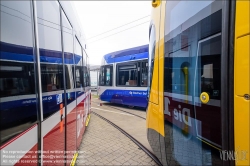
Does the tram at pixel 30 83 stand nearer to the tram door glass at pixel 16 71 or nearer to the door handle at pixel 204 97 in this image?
the tram door glass at pixel 16 71

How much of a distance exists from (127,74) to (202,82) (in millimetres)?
8256

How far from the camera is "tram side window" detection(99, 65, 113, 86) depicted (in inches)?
437

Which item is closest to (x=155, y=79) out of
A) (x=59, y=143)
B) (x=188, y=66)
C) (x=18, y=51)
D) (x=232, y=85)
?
(x=188, y=66)

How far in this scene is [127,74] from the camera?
976 cm

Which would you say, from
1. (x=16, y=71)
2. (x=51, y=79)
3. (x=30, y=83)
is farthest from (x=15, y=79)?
(x=51, y=79)

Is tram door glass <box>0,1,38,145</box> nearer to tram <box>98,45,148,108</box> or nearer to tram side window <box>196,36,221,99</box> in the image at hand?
tram side window <box>196,36,221,99</box>

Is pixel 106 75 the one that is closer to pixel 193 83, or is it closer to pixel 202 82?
pixel 193 83

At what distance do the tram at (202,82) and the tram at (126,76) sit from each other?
6.38 metres

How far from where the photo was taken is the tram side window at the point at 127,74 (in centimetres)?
924

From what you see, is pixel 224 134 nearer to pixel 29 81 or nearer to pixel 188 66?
pixel 188 66

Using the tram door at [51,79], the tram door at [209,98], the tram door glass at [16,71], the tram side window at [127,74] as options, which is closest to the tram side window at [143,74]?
the tram side window at [127,74]

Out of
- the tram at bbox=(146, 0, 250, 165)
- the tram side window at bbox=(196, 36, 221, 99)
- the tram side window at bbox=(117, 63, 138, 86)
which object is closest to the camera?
the tram at bbox=(146, 0, 250, 165)

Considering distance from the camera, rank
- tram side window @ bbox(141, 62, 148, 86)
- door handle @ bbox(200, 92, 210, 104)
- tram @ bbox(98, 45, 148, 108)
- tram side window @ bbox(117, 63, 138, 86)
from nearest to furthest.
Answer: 1. door handle @ bbox(200, 92, 210, 104)
2. tram side window @ bbox(141, 62, 148, 86)
3. tram @ bbox(98, 45, 148, 108)
4. tram side window @ bbox(117, 63, 138, 86)

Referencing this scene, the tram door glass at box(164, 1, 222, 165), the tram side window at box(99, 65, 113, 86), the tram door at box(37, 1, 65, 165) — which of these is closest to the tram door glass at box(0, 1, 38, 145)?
the tram door at box(37, 1, 65, 165)
